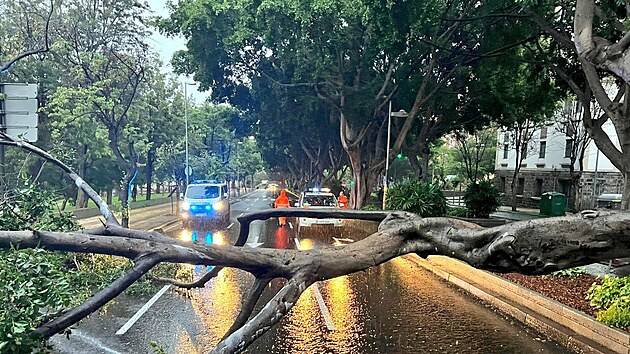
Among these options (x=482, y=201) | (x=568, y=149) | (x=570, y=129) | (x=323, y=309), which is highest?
(x=570, y=129)

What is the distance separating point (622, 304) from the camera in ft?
21.8

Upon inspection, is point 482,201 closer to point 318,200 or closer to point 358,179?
point 358,179

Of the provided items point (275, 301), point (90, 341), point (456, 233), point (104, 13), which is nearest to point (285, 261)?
point (275, 301)

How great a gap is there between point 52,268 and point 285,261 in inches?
56.3

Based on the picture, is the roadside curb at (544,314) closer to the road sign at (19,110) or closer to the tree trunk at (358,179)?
the road sign at (19,110)

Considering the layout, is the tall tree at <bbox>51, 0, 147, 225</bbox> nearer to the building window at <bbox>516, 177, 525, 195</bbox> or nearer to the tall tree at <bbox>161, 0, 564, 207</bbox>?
the tall tree at <bbox>161, 0, 564, 207</bbox>

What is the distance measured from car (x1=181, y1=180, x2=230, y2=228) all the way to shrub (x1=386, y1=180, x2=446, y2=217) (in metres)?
→ 7.68

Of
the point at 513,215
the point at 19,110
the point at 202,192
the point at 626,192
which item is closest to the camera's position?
the point at 19,110

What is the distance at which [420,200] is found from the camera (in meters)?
18.9

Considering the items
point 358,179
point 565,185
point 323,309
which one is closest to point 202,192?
point 358,179

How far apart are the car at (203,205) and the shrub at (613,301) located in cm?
1500

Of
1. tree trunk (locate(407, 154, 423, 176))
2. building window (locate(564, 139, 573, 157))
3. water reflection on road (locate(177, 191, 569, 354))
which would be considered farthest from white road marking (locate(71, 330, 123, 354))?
building window (locate(564, 139, 573, 157))

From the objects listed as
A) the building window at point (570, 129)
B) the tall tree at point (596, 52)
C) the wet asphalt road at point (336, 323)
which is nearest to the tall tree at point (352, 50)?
the tall tree at point (596, 52)

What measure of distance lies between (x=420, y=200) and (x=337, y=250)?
1682 cm
